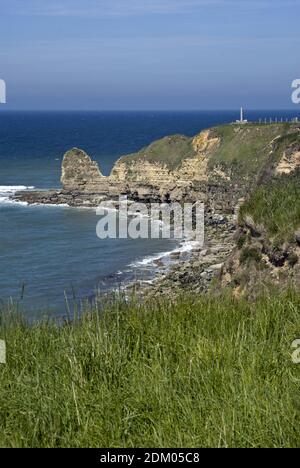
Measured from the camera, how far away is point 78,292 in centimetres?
3825

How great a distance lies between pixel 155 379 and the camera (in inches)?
267

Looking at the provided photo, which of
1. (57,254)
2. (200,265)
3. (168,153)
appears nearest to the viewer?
(200,265)

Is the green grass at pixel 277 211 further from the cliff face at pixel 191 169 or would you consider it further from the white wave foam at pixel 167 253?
the cliff face at pixel 191 169

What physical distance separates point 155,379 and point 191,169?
63663mm

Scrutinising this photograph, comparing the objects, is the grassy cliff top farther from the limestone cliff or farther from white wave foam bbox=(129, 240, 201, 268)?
white wave foam bbox=(129, 240, 201, 268)

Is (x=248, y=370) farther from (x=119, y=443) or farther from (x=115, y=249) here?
(x=115, y=249)

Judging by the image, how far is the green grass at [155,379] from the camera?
593cm

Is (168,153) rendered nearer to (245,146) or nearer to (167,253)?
(245,146)

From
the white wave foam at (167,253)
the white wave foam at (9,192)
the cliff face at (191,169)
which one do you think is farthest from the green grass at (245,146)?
the white wave foam at (9,192)

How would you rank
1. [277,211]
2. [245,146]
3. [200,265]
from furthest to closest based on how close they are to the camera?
1. [245,146]
2. [200,265]
3. [277,211]

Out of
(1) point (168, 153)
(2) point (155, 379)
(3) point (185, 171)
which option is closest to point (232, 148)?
(3) point (185, 171)

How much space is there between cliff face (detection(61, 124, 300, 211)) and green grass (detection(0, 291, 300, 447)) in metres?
56.0

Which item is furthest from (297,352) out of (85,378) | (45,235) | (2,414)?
(45,235)
